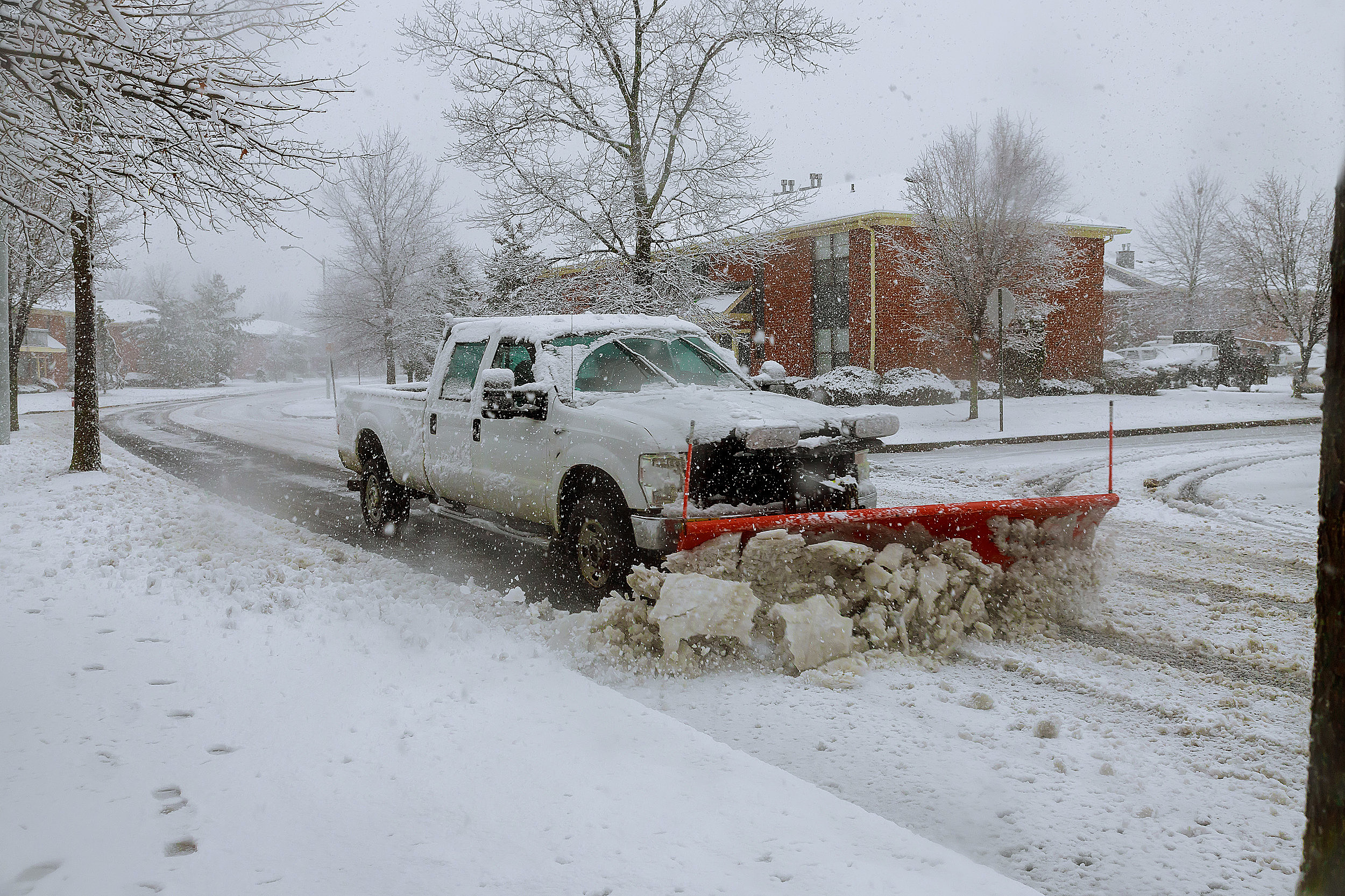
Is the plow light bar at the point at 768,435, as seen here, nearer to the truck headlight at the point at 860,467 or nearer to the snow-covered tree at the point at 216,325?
the truck headlight at the point at 860,467

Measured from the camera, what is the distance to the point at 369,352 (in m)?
32.4

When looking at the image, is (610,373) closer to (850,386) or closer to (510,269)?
(510,269)

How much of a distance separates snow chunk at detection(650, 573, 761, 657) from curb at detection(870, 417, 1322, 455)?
12.0 metres

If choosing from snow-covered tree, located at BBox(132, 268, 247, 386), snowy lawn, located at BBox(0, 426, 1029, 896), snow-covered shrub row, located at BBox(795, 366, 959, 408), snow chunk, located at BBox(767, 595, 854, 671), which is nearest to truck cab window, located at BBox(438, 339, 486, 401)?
snowy lawn, located at BBox(0, 426, 1029, 896)

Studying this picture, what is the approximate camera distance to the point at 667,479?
5363 millimetres

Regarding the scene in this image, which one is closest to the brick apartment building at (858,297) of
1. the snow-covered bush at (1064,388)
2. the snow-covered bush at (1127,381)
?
the snow-covered bush at (1127,381)

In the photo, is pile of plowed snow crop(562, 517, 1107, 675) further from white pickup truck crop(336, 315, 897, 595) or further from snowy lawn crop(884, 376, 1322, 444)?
snowy lawn crop(884, 376, 1322, 444)

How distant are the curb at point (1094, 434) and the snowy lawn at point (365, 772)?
1270 centimetres

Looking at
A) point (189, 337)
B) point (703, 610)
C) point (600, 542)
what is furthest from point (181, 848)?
point (189, 337)

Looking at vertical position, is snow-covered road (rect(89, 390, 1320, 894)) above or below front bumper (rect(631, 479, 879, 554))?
below

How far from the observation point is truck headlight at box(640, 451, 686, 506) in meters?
5.35

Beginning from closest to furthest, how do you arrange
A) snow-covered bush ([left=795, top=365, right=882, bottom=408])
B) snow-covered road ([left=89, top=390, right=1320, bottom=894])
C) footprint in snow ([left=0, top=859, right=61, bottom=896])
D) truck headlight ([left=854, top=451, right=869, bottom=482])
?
footprint in snow ([left=0, top=859, right=61, bottom=896])
snow-covered road ([left=89, top=390, right=1320, bottom=894])
truck headlight ([left=854, top=451, right=869, bottom=482])
snow-covered bush ([left=795, top=365, right=882, bottom=408])

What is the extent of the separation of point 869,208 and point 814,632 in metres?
26.6

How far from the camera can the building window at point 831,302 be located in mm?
29609
